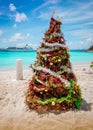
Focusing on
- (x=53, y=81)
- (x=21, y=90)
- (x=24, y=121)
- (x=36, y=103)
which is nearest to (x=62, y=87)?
(x=53, y=81)

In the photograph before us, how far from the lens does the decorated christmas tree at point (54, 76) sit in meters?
7.55

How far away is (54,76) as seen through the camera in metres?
7.60

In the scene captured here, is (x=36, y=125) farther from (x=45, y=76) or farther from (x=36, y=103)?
(x=45, y=76)

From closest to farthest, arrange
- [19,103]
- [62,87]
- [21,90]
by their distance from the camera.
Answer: [62,87], [19,103], [21,90]

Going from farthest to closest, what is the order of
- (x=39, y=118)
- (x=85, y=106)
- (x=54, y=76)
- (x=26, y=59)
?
(x=26, y=59) < (x=85, y=106) < (x=54, y=76) < (x=39, y=118)

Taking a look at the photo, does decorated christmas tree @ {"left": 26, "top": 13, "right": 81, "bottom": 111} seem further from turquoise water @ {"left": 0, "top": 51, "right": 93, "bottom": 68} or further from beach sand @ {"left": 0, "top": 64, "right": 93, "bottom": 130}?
turquoise water @ {"left": 0, "top": 51, "right": 93, "bottom": 68}

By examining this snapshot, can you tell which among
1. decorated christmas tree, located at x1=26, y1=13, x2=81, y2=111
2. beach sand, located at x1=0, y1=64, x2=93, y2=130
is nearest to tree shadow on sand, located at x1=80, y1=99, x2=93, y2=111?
beach sand, located at x1=0, y1=64, x2=93, y2=130

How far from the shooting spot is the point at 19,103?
28.7 feet

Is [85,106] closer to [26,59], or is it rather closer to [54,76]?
[54,76]

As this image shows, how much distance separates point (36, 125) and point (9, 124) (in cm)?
89

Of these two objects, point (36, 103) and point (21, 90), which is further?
point (21, 90)

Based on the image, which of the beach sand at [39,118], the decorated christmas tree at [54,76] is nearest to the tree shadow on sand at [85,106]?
the beach sand at [39,118]

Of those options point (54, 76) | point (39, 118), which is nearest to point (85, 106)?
point (54, 76)

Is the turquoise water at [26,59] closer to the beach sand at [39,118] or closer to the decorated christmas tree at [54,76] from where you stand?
the beach sand at [39,118]
